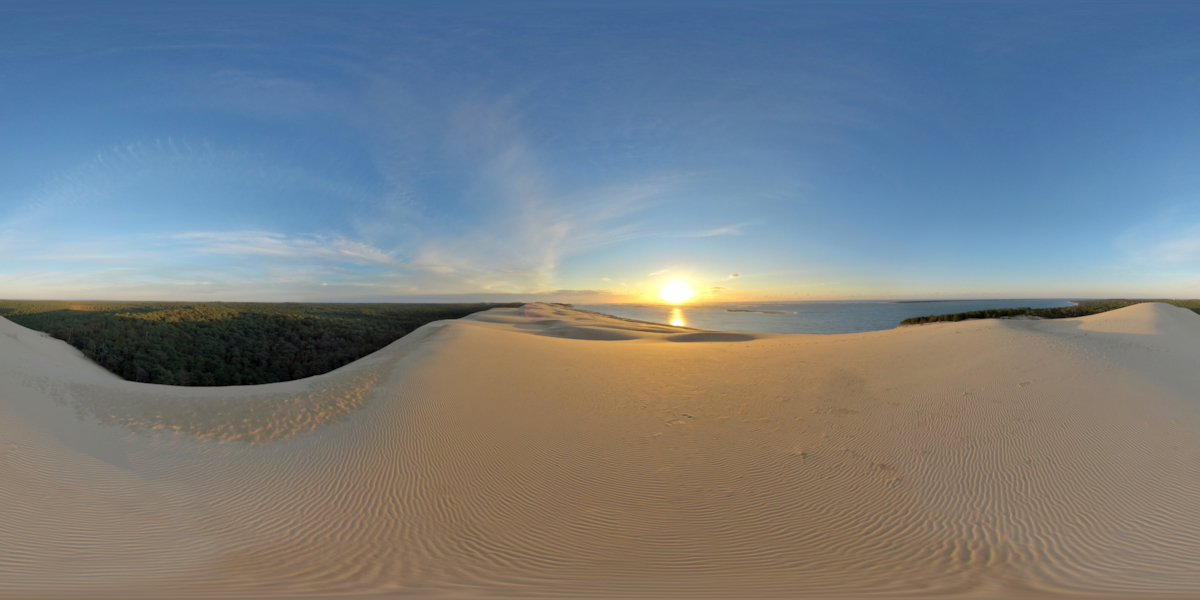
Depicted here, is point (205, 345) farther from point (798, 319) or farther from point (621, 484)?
point (798, 319)

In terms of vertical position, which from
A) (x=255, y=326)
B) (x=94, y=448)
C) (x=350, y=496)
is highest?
(x=255, y=326)

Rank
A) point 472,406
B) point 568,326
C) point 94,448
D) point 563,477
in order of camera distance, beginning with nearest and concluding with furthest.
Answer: point 563,477 < point 94,448 < point 472,406 < point 568,326

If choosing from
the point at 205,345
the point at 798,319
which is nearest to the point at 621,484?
the point at 205,345

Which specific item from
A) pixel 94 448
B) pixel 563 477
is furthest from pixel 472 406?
pixel 94 448

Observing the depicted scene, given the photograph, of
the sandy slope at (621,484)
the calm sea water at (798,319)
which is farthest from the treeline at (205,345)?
the calm sea water at (798,319)

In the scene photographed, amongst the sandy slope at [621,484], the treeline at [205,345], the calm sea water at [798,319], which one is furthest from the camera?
the calm sea water at [798,319]

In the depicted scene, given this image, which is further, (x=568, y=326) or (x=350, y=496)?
(x=568, y=326)

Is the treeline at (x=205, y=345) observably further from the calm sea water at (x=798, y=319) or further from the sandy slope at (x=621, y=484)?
the calm sea water at (x=798, y=319)

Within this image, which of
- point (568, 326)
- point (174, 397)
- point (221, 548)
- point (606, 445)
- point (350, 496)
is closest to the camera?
point (221, 548)

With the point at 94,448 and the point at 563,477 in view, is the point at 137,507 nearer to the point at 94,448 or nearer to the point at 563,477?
the point at 94,448
